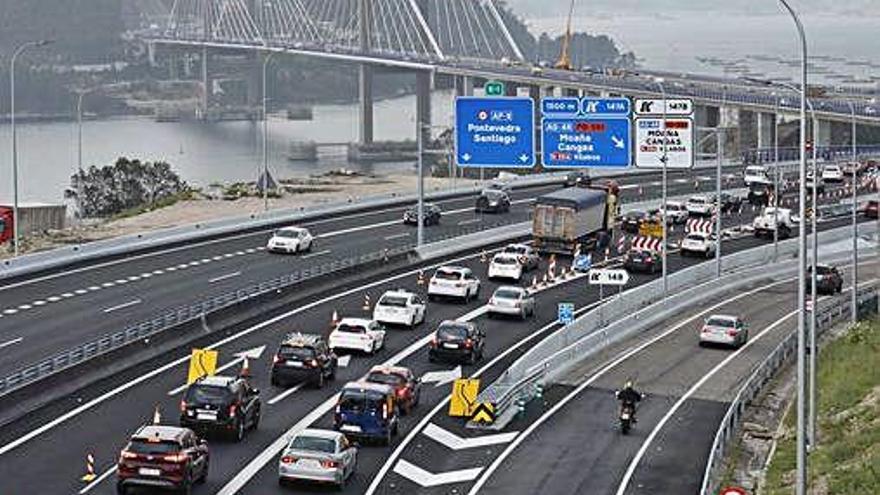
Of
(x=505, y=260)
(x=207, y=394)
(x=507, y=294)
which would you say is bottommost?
(x=207, y=394)

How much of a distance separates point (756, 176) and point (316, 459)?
75.2 m

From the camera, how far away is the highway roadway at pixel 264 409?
1258 inches

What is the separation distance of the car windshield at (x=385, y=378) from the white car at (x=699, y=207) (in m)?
49.8

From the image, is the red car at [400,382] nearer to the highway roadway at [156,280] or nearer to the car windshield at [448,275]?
the highway roadway at [156,280]

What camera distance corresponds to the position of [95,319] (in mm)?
49312

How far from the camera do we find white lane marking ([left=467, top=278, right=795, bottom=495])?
3388 centimetres

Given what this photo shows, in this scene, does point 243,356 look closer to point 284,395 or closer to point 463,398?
point 284,395

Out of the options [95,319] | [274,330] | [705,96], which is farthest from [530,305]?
[705,96]

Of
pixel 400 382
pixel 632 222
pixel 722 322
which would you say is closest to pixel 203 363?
pixel 400 382

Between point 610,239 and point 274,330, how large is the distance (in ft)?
93.1

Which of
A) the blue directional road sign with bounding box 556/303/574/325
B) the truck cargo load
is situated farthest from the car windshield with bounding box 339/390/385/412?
the truck cargo load

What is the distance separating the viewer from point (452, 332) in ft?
150

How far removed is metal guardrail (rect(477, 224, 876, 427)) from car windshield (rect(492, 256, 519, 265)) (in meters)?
4.85

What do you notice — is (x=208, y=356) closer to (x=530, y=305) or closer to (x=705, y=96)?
(x=530, y=305)
